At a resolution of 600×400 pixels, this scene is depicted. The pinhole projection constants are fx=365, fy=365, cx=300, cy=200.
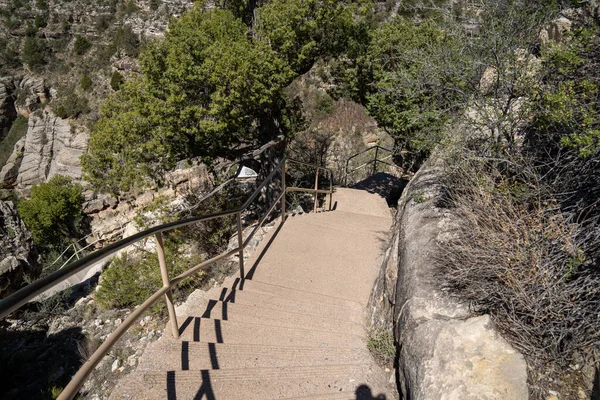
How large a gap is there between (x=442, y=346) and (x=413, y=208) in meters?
2.50

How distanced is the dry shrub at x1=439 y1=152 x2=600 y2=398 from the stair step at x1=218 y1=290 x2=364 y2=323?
1.24 m

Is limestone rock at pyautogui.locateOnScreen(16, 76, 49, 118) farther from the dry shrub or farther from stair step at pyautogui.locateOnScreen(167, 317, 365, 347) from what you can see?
the dry shrub

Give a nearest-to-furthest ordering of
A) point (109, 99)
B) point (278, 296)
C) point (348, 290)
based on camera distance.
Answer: point (278, 296)
point (348, 290)
point (109, 99)

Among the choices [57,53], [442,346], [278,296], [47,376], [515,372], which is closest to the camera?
[515,372]

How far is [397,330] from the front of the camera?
10.2 ft

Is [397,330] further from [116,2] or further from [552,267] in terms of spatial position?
[116,2]

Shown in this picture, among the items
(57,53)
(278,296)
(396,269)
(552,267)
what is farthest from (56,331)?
(57,53)

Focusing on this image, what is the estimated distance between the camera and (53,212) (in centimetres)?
2134

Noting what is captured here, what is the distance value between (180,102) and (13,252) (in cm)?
857

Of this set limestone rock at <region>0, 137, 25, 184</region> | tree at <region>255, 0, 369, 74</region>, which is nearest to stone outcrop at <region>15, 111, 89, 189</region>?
limestone rock at <region>0, 137, 25, 184</region>

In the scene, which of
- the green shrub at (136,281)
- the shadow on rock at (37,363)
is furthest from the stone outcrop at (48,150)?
the green shrub at (136,281)

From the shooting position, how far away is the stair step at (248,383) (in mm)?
2115

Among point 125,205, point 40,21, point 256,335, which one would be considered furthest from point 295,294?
point 40,21

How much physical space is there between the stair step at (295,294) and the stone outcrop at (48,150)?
28394 mm
